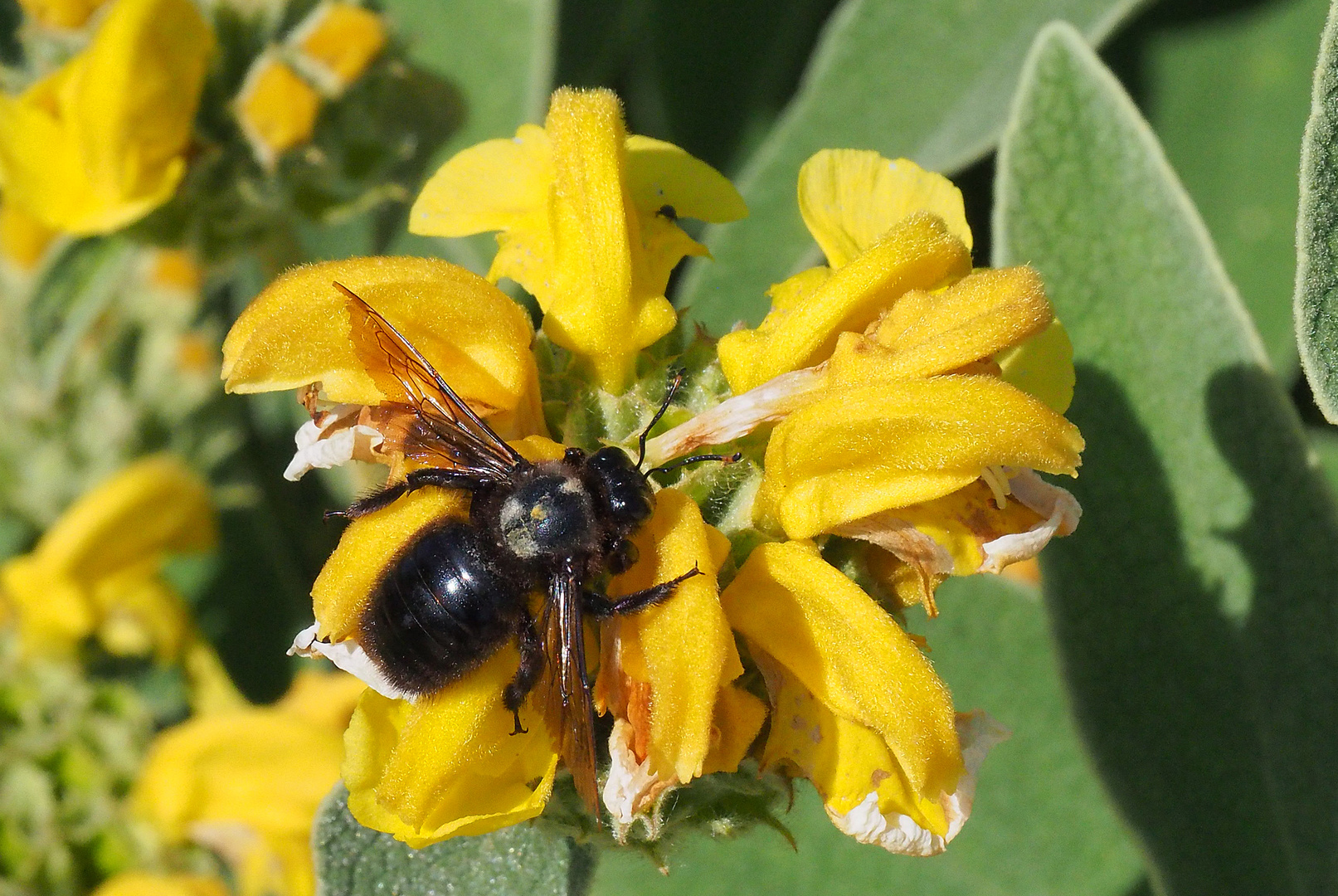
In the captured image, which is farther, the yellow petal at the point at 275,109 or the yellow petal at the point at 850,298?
the yellow petal at the point at 275,109

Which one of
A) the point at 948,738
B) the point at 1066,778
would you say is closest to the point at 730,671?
the point at 948,738

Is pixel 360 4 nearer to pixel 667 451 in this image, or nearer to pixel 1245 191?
pixel 667 451

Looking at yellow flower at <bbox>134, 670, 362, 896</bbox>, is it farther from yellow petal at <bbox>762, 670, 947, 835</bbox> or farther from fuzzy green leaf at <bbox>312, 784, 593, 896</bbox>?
yellow petal at <bbox>762, 670, 947, 835</bbox>

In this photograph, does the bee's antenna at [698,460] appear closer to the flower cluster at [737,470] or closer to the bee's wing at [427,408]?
the flower cluster at [737,470]

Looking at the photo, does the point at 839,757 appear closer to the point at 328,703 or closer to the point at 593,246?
the point at 593,246

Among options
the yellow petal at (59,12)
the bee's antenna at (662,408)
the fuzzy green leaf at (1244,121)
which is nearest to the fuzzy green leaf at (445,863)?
the bee's antenna at (662,408)

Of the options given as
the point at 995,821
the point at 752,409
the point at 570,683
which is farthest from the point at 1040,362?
the point at 995,821
